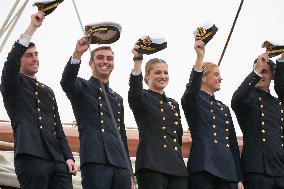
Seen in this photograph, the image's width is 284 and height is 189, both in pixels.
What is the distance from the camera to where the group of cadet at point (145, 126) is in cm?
323

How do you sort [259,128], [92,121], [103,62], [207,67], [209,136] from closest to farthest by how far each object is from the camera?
[92,121]
[103,62]
[209,136]
[259,128]
[207,67]

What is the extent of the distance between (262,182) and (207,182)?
35 centimetres

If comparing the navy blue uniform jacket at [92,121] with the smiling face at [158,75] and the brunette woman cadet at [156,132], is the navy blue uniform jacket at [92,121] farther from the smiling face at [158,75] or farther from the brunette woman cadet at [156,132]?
the smiling face at [158,75]

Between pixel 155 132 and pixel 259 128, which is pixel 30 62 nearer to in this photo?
pixel 155 132

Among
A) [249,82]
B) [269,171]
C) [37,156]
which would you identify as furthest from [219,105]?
[37,156]

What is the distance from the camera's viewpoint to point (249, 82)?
372 centimetres

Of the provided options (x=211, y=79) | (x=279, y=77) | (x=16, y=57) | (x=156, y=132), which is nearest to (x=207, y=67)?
(x=211, y=79)

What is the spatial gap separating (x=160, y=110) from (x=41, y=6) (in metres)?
0.89

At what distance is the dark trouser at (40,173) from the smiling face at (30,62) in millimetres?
496

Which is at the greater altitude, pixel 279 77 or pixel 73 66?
pixel 73 66

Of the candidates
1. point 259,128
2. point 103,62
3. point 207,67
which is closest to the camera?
point 103,62

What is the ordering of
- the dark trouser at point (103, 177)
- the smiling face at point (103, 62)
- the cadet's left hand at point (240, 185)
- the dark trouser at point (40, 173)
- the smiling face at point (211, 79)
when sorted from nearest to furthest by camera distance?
the dark trouser at point (40, 173), the dark trouser at point (103, 177), the smiling face at point (103, 62), the cadet's left hand at point (240, 185), the smiling face at point (211, 79)

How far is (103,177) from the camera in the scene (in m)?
3.23

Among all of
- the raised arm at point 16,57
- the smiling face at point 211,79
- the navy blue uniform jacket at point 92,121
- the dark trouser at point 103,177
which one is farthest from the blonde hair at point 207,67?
the raised arm at point 16,57
